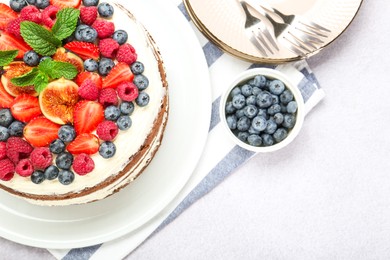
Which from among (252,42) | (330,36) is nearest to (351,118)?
(330,36)

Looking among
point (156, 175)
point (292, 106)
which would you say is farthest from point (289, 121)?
point (156, 175)

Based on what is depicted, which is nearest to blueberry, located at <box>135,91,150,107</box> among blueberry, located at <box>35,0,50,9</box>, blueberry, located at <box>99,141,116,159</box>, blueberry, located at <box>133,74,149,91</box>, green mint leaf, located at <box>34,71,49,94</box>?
blueberry, located at <box>133,74,149,91</box>

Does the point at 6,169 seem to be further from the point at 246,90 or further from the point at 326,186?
the point at 326,186

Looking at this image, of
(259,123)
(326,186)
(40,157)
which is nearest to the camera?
(40,157)

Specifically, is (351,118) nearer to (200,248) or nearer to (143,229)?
(200,248)

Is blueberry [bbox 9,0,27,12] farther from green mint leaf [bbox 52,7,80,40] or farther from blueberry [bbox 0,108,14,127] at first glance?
blueberry [bbox 0,108,14,127]

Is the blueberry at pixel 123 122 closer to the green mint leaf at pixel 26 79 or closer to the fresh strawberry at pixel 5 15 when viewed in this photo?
the green mint leaf at pixel 26 79
